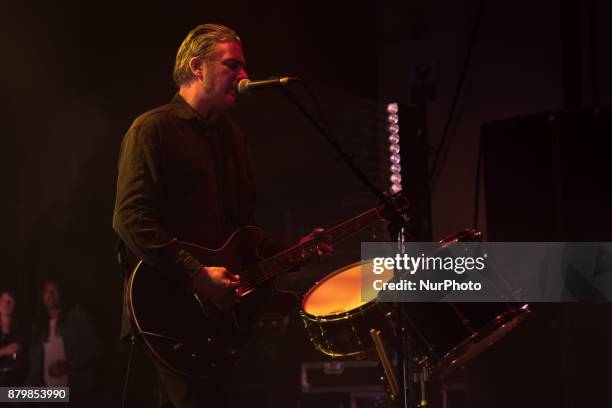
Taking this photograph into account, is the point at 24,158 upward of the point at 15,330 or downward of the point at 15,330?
upward

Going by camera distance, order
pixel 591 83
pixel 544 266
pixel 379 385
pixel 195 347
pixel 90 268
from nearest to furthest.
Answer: pixel 195 347
pixel 544 266
pixel 379 385
pixel 591 83
pixel 90 268

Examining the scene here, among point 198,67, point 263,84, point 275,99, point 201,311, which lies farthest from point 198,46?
point 275,99

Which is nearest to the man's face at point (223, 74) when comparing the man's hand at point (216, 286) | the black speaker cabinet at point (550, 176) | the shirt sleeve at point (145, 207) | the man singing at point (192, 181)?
the man singing at point (192, 181)

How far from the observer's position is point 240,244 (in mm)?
2609

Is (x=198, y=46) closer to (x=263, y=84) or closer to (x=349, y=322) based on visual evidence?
(x=263, y=84)

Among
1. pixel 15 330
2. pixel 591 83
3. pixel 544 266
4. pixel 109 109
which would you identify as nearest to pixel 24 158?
pixel 109 109

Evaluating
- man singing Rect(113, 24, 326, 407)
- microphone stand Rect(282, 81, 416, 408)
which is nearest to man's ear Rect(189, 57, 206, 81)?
man singing Rect(113, 24, 326, 407)

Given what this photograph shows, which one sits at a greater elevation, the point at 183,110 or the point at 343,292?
the point at 183,110

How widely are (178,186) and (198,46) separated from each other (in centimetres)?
52

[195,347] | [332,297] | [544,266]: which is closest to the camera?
[195,347]

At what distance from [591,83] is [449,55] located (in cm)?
86

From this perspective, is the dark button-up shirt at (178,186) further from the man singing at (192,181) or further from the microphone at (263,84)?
the microphone at (263,84)

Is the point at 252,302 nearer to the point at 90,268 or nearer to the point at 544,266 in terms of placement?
the point at 544,266

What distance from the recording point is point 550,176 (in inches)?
137
